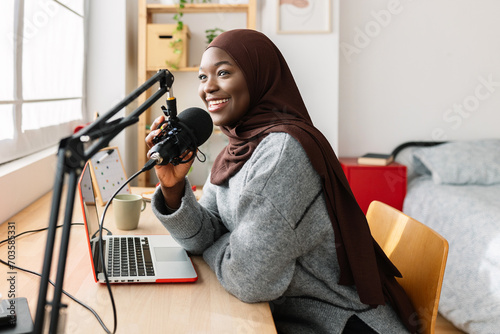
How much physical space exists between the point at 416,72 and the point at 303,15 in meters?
0.91

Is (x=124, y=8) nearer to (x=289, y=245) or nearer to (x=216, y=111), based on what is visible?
(x=216, y=111)

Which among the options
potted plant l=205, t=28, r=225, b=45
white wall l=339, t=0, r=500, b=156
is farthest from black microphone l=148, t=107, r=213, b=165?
white wall l=339, t=0, r=500, b=156

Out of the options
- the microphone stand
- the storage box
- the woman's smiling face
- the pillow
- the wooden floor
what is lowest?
the wooden floor

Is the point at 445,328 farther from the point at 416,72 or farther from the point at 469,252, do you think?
the point at 416,72

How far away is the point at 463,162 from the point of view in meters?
2.95

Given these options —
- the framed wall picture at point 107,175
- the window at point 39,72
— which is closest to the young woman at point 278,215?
the framed wall picture at point 107,175

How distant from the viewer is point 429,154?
121 inches

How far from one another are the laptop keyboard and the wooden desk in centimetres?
4

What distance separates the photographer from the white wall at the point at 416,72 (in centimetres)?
320

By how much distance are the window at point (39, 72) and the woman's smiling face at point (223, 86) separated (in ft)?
3.10

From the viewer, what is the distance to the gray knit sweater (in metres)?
0.95

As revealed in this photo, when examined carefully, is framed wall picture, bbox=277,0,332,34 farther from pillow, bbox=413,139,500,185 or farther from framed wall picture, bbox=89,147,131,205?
framed wall picture, bbox=89,147,131,205

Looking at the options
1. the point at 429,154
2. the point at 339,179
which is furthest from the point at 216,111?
the point at 429,154

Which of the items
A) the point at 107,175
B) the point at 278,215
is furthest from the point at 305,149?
the point at 107,175
